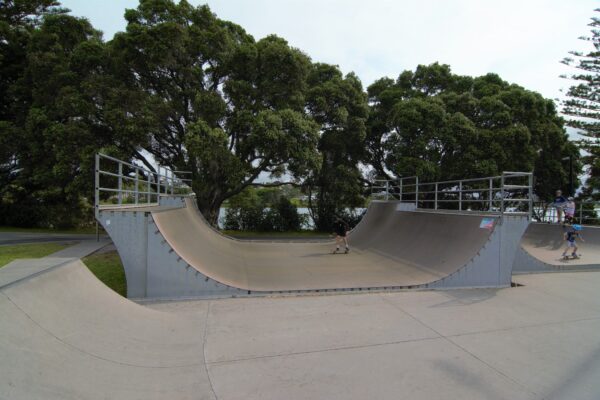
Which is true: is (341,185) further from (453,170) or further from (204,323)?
(204,323)

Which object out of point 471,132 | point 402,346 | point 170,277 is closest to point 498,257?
Answer: point 402,346

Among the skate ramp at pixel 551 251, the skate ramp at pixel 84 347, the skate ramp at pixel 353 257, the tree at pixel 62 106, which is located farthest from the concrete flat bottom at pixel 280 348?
the tree at pixel 62 106

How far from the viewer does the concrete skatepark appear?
2.79m

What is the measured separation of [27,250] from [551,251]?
654 inches

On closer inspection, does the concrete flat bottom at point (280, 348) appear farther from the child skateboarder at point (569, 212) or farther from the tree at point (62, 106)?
the tree at point (62, 106)

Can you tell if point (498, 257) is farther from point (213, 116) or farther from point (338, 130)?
point (338, 130)

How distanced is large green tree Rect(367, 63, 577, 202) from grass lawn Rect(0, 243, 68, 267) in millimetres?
14091

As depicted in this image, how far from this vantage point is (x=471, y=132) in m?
15.5

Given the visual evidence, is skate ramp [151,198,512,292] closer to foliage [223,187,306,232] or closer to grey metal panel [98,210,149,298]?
grey metal panel [98,210,149,298]

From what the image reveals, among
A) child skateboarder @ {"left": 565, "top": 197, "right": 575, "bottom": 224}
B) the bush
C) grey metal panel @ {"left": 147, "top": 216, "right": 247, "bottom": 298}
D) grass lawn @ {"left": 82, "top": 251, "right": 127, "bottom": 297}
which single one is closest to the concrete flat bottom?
grey metal panel @ {"left": 147, "top": 216, "right": 247, "bottom": 298}

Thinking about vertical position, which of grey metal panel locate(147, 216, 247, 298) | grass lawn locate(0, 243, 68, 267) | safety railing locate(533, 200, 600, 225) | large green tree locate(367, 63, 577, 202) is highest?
large green tree locate(367, 63, 577, 202)

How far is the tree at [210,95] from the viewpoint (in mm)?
12648

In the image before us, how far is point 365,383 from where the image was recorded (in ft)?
9.75

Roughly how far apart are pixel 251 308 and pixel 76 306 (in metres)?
2.29
